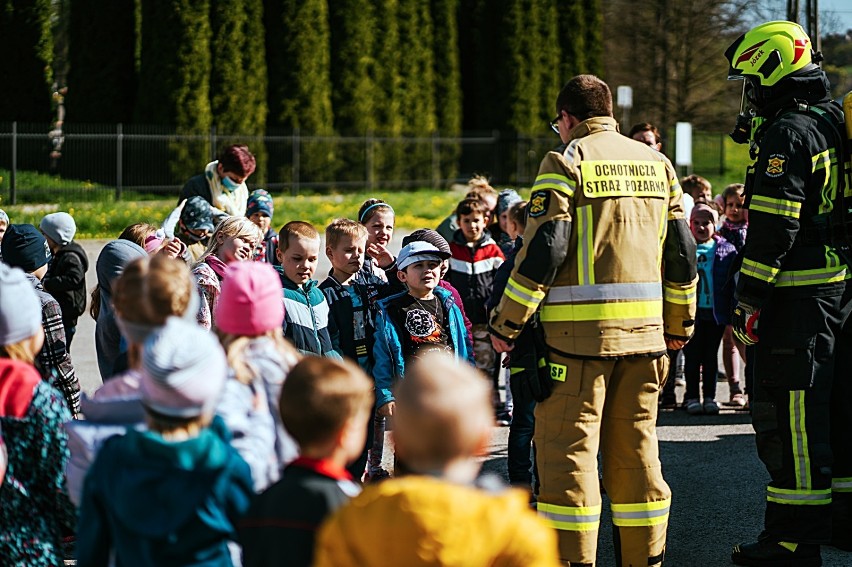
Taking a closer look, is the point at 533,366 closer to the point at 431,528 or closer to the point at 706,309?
the point at 431,528

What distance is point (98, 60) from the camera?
77.5ft

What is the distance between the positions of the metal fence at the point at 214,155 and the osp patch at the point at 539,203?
49.2 feet

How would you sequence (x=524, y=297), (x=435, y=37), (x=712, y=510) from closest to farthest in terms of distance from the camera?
(x=524, y=297), (x=712, y=510), (x=435, y=37)

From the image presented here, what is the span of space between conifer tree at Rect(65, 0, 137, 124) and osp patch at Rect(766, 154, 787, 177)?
20.1 m

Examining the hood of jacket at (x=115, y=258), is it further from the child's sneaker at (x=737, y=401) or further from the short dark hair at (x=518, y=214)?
the child's sneaker at (x=737, y=401)

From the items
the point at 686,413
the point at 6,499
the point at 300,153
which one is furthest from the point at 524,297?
the point at 300,153

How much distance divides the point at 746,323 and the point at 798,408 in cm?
50

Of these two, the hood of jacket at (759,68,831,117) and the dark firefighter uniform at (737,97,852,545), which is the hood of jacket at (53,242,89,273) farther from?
the hood of jacket at (759,68,831,117)

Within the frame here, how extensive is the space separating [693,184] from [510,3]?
20.0 meters

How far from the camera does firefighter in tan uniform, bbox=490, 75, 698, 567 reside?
16.6 feet

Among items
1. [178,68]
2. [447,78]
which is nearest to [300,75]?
[178,68]

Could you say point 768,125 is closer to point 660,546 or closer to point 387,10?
point 660,546

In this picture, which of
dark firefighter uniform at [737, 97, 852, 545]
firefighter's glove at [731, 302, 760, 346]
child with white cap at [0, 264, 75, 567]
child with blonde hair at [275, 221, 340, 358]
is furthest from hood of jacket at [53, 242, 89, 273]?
dark firefighter uniform at [737, 97, 852, 545]

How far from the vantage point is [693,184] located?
10.6 meters
